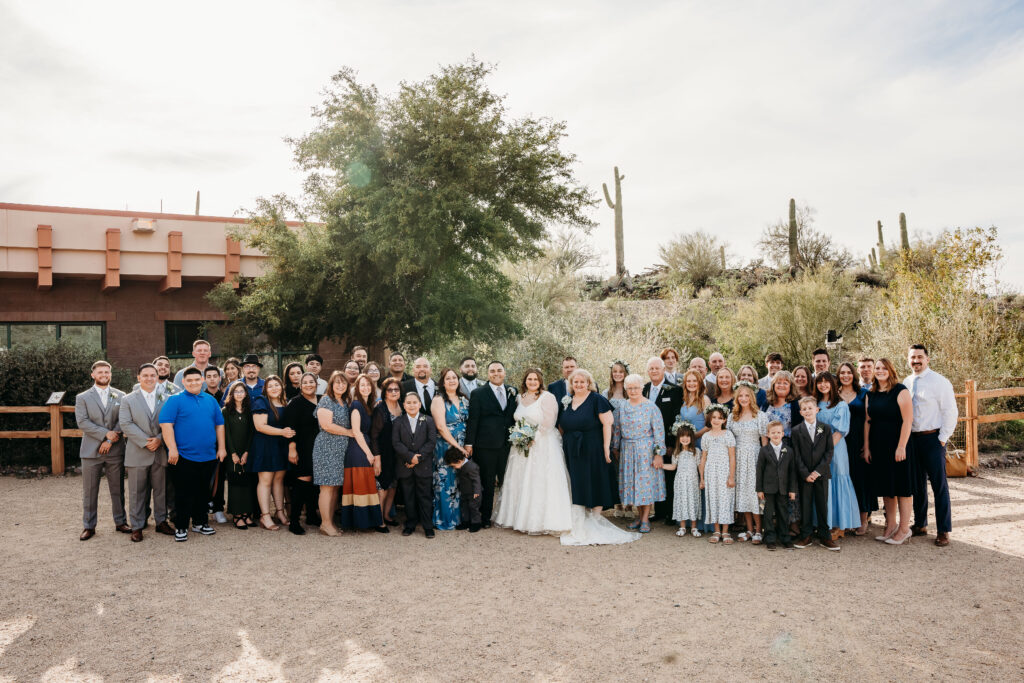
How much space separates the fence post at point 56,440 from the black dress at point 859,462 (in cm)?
1166

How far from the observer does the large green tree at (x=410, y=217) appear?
40.5 ft

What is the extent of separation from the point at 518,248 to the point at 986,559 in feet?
28.5

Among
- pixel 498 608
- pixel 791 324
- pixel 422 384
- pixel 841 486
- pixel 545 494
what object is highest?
pixel 791 324

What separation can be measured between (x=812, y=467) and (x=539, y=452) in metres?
2.77

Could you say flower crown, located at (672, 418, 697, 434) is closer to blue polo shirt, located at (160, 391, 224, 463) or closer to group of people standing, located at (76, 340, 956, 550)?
group of people standing, located at (76, 340, 956, 550)

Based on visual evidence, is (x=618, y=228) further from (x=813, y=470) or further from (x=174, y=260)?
(x=813, y=470)

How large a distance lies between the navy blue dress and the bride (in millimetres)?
2488

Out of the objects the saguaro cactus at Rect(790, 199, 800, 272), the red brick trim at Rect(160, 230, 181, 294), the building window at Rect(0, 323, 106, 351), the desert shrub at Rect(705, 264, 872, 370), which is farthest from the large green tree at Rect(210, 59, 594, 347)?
the saguaro cactus at Rect(790, 199, 800, 272)

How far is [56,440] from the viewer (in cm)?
1135

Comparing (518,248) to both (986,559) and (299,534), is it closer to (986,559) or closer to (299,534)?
(299,534)

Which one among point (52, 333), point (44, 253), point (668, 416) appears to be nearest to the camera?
point (668, 416)

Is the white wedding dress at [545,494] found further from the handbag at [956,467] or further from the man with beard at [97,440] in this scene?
the handbag at [956,467]

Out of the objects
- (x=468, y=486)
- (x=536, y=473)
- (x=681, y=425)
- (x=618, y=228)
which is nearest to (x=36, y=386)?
(x=468, y=486)

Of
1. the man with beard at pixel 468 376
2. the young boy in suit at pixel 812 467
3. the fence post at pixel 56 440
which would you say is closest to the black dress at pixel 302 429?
the man with beard at pixel 468 376
